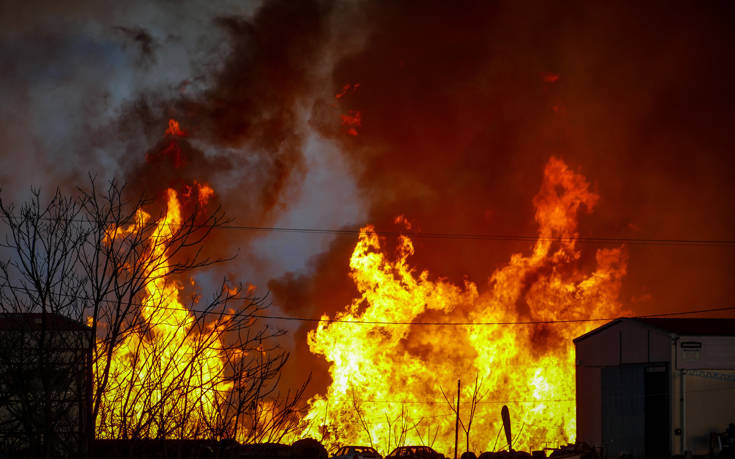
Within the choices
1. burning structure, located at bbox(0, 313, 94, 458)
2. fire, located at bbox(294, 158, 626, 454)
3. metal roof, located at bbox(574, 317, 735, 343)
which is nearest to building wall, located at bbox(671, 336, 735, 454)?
metal roof, located at bbox(574, 317, 735, 343)

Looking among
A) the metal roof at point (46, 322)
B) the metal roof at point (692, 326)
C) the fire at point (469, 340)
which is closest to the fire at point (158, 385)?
the metal roof at point (46, 322)

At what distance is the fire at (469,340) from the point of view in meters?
47.7

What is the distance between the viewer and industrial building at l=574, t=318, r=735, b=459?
3744cm

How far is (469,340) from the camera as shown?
50906 mm

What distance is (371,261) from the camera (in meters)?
49.4

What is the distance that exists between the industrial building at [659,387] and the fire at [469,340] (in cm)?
660

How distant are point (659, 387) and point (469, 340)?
46.6 feet

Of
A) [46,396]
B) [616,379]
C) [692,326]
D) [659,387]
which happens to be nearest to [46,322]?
[46,396]

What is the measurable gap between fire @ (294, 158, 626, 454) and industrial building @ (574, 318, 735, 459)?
6.60 m

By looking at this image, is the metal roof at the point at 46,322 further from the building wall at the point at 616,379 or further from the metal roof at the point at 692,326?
the metal roof at the point at 692,326

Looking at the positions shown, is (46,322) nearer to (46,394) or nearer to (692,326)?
(46,394)

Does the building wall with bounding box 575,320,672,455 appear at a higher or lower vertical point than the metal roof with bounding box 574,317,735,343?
lower

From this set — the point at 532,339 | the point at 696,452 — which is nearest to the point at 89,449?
Result: the point at 696,452

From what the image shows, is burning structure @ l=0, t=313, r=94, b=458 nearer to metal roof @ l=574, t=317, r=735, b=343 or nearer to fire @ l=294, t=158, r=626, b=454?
metal roof @ l=574, t=317, r=735, b=343
